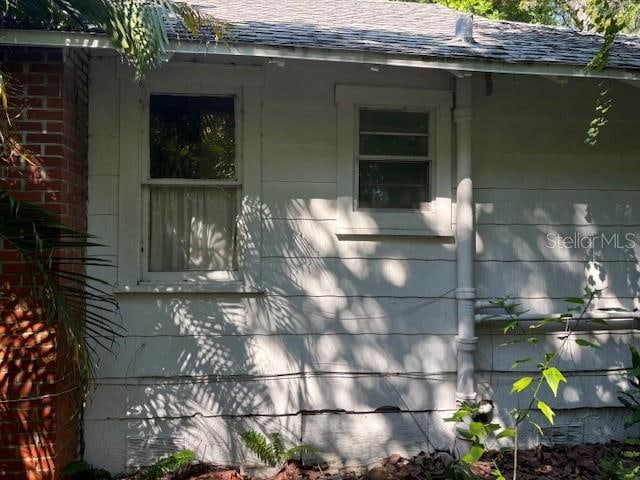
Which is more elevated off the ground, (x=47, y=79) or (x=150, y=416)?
(x=47, y=79)

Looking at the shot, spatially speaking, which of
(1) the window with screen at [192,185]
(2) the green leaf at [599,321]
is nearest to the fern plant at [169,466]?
(1) the window with screen at [192,185]

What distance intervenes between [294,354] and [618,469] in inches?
93.9

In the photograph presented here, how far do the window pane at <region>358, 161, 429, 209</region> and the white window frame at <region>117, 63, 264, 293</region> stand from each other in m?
0.86

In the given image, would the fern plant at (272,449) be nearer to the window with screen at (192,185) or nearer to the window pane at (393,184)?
the window with screen at (192,185)

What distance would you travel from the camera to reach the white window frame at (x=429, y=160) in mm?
4637

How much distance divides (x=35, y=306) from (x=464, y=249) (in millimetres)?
3055

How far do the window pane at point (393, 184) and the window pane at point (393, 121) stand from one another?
0.27 m

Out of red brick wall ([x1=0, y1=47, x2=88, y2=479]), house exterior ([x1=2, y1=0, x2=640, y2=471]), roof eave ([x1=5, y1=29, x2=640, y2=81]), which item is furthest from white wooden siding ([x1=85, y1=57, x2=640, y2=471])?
roof eave ([x1=5, y1=29, x2=640, y2=81])

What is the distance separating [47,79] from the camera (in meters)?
3.93

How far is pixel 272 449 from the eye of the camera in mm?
4395

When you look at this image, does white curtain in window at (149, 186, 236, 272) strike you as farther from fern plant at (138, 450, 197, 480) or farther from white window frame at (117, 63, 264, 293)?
fern plant at (138, 450, 197, 480)

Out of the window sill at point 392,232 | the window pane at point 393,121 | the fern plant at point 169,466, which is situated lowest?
the fern plant at point 169,466

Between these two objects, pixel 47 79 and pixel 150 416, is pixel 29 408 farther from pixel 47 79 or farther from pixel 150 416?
pixel 47 79

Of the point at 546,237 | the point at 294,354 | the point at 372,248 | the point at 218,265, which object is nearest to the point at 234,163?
the point at 218,265
